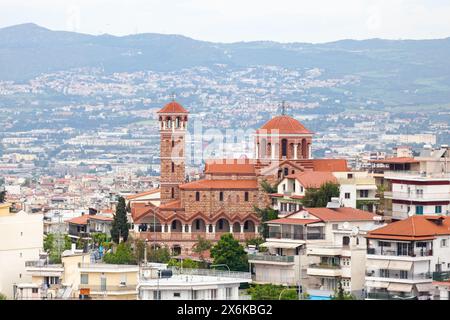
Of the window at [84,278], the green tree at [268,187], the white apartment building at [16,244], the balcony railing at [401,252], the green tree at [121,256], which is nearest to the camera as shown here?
the window at [84,278]

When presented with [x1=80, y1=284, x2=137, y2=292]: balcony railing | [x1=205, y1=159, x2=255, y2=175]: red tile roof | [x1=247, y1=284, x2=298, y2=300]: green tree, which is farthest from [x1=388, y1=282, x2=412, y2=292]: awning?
[x1=205, y1=159, x2=255, y2=175]: red tile roof

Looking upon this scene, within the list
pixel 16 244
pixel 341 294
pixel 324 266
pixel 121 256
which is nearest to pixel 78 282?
pixel 341 294

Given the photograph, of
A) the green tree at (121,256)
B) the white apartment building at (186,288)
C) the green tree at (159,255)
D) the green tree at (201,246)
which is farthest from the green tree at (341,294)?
the green tree at (201,246)

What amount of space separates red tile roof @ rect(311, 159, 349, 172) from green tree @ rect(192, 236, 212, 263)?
564cm

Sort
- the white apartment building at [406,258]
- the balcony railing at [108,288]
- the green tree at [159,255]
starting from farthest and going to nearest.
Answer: the green tree at [159,255]
the white apartment building at [406,258]
the balcony railing at [108,288]

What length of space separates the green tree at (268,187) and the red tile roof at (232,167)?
235 centimetres

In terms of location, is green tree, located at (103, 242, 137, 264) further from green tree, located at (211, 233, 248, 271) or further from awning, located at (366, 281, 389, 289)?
awning, located at (366, 281, 389, 289)

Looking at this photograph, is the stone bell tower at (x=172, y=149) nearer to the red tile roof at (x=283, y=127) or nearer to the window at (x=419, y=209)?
the red tile roof at (x=283, y=127)

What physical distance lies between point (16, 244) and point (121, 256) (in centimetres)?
937

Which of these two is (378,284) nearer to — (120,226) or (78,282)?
(78,282)

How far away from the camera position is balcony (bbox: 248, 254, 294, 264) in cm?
4997

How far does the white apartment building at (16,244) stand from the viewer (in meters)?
44.1

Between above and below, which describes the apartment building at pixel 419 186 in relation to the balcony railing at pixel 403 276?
above

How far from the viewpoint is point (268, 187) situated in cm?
7000
